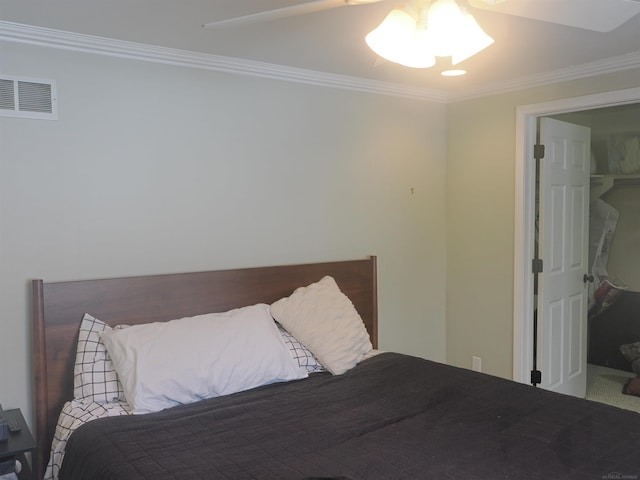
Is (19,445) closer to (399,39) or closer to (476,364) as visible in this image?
(399,39)

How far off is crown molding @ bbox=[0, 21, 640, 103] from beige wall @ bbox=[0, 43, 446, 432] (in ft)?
0.15

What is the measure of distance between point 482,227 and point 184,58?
88.6 inches

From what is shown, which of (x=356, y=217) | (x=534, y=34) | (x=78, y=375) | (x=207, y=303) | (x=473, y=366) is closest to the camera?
(x=78, y=375)

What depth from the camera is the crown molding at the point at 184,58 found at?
7.84 feet

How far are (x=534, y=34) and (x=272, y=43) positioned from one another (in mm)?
1239

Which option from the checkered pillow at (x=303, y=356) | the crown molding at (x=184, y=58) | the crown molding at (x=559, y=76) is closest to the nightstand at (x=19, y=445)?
the checkered pillow at (x=303, y=356)

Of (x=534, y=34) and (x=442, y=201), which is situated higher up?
(x=534, y=34)

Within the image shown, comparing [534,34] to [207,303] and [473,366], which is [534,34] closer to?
[207,303]

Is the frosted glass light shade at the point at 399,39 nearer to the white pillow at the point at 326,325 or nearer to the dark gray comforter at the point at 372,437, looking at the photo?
the dark gray comforter at the point at 372,437

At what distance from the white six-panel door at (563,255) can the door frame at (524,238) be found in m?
0.07

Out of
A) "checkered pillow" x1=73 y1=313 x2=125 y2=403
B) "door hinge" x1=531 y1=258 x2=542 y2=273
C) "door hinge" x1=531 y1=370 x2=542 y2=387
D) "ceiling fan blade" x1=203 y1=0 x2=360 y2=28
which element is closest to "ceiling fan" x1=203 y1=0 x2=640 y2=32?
"ceiling fan blade" x1=203 y1=0 x2=360 y2=28

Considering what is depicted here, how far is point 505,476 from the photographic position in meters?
1.67

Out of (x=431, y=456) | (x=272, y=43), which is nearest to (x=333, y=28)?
(x=272, y=43)

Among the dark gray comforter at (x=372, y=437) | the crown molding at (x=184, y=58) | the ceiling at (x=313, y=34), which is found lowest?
the dark gray comforter at (x=372, y=437)
